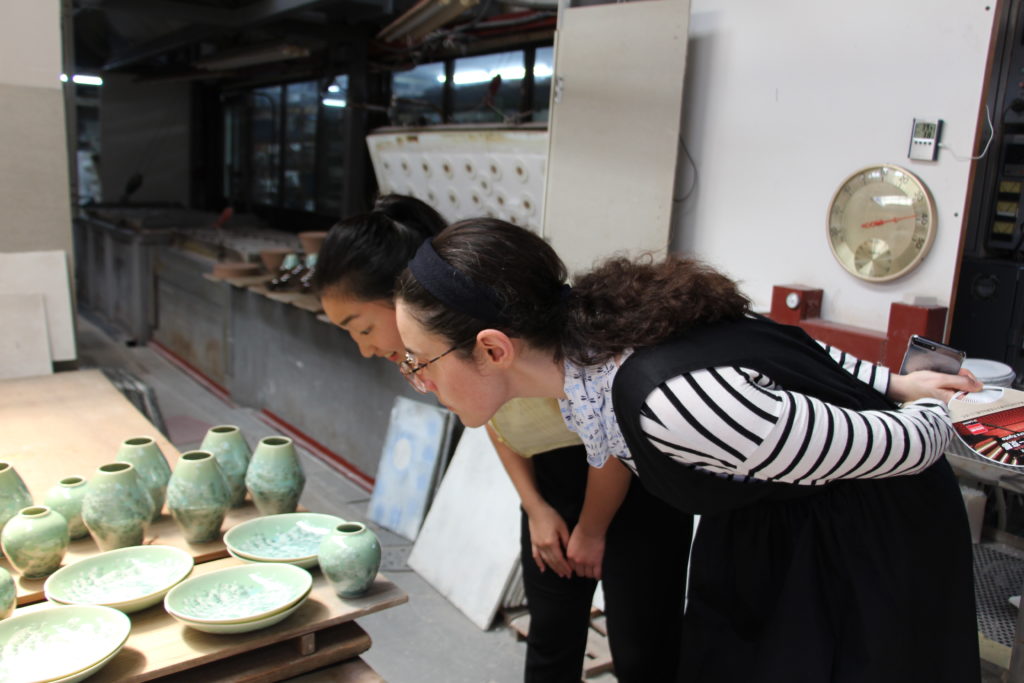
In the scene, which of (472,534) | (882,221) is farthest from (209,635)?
(882,221)

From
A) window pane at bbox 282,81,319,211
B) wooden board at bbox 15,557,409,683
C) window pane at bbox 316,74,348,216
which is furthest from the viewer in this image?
window pane at bbox 282,81,319,211

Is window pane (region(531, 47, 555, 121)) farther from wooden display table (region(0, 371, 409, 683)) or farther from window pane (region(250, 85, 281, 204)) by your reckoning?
window pane (region(250, 85, 281, 204))

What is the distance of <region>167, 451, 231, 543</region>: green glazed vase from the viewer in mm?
1560

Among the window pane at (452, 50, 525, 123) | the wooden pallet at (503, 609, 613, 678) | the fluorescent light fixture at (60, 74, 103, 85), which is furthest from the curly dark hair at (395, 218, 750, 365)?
the fluorescent light fixture at (60, 74, 103, 85)

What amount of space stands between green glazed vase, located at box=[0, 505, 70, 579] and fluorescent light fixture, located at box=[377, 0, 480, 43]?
90.7 inches

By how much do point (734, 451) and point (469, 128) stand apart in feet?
8.78

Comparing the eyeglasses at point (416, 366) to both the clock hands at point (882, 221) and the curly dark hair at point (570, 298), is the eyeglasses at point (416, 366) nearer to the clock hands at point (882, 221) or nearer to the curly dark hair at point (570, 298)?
the curly dark hair at point (570, 298)

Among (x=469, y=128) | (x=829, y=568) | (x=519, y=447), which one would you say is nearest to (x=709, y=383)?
(x=829, y=568)

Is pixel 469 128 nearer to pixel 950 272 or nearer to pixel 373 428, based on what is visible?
pixel 373 428

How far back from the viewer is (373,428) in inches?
155

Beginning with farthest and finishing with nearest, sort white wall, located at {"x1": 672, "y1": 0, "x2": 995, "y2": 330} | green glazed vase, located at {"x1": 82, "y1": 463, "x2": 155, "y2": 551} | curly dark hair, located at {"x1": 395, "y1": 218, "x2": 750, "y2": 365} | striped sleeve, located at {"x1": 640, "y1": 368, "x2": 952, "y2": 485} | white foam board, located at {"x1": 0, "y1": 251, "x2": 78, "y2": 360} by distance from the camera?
white foam board, located at {"x1": 0, "y1": 251, "x2": 78, "y2": 360}, white wall, located at {"x1": 672, "y1": 0, "x2": 995, "y2": 330}, green glazed vase, located at {"x1": 82, "y1": 463, "x2": 155, "y2": 551}, curly dark hair, located at {"x1": 395, "y1": 218, "x2": 750, "y2": 365}, striped sleeve, located at {"x1": 640, "y1": 368, "x2": 952, "y2": 485}

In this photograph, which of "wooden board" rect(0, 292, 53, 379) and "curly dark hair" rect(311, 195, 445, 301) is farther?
"wooden board" rect(0, 292, 53, 379)

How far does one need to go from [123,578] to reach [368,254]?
2.49ft

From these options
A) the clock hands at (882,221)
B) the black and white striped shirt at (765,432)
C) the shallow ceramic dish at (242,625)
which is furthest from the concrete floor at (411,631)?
the clock hands at (882,221)
